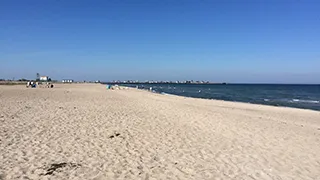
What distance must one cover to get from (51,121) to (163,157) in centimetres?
617

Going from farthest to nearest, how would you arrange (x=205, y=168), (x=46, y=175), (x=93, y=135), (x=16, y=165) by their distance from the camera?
(x=93, y=135), (x=205, y=168), (x=16, y=165), (x=46, y=175)

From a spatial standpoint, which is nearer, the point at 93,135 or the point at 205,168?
the point at 205,168

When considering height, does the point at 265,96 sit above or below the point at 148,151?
below

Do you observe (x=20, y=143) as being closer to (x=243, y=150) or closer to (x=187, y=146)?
(x=187, y=146)

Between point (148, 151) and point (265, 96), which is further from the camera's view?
point (265, 96)

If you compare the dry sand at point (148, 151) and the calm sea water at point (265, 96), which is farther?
the calm sea water at point (265, 96)

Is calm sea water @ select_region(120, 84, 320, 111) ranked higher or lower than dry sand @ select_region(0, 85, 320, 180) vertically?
lower

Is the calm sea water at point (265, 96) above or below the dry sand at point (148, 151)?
below

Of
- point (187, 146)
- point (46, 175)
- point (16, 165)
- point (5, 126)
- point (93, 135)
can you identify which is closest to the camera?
point (46, 175)

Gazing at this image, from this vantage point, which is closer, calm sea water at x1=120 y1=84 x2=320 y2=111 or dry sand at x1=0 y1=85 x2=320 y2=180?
dry sand at x1=0 y1=85 x2=320 y2=180

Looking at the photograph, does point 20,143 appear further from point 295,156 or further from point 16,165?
point 295,156

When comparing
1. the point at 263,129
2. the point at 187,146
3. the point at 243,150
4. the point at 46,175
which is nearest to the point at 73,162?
the point at 46,175

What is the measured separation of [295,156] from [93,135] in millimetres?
6016

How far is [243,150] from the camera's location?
25.0 ft
